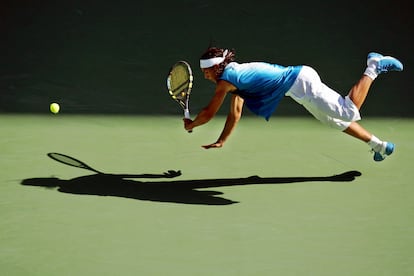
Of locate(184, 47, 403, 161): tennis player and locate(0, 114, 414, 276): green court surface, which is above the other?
locate(184, 47, 403, 161): tennis player

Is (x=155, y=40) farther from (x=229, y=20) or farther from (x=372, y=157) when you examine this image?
(x=372, y=157)

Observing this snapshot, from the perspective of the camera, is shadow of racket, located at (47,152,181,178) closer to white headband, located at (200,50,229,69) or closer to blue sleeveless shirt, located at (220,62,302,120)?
blue sleeveless shirt, located at (220,62,302,120)

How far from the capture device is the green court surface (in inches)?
221

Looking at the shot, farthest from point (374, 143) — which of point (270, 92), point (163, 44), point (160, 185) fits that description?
point (163, 44)

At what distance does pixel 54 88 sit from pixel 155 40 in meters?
1.34

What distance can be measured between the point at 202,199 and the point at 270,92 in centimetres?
96

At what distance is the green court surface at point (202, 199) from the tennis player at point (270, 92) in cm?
38

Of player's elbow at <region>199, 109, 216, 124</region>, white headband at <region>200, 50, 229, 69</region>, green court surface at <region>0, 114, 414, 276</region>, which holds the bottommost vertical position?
green court surface at <region>0, 114, 414, 276</region>

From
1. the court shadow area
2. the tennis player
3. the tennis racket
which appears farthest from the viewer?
the tennis racket

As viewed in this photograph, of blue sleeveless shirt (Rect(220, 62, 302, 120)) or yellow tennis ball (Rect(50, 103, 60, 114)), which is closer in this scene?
blue sleeveless shirt (Rect(220, 62, 302, 120))

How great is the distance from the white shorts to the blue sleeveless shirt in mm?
65

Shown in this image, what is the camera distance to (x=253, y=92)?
7004mm

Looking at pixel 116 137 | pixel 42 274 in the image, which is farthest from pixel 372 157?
pixel 42 274

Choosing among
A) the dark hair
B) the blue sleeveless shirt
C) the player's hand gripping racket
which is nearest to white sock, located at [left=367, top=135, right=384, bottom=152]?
the blue sleeveless shirt
